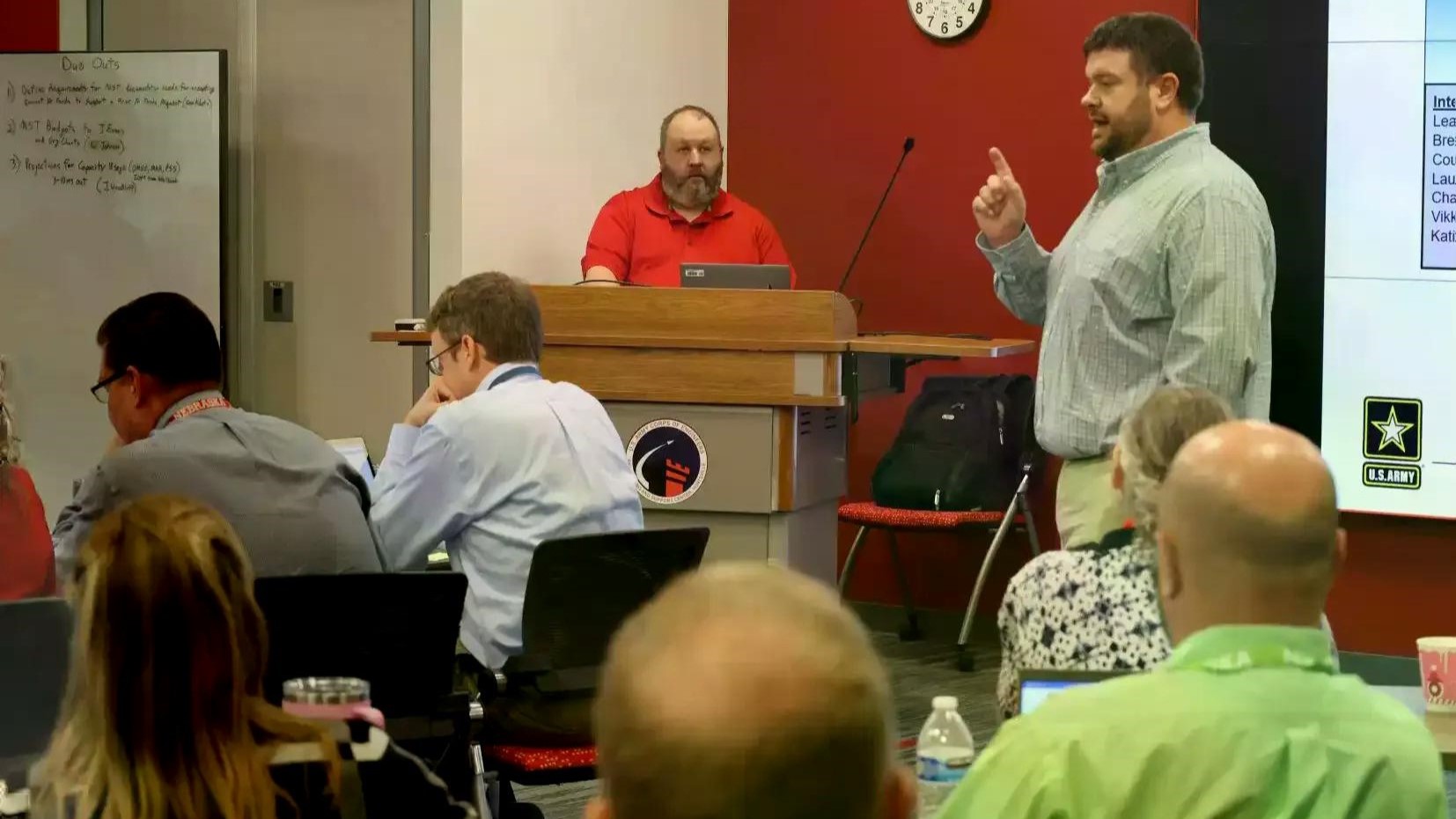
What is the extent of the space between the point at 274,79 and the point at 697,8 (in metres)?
1.73

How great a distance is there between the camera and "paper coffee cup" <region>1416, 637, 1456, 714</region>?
2.67 m

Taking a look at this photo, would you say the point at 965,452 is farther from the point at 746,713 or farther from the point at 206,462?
the point at 746,713

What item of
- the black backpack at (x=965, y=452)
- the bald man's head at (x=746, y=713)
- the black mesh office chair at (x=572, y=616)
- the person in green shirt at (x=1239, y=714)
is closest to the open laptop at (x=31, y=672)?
the black mesh office chair at (x=572, y=616)

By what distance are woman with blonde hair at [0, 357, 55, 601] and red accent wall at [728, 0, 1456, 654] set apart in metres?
4.05

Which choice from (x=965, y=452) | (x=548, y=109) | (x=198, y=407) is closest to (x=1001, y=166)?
(x=198, y=407)

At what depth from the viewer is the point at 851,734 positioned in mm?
878

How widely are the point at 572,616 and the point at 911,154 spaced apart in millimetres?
3981

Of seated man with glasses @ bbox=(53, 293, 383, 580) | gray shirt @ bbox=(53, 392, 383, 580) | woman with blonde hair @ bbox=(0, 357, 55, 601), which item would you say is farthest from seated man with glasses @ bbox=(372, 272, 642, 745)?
woman with blonde hair @ bbox=(0, 357, 55, 601)

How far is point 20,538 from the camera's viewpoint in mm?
3297

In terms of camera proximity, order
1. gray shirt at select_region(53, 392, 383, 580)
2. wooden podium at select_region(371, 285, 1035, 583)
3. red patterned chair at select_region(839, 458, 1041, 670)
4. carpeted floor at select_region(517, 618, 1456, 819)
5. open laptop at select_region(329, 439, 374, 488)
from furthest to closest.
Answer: red patterned chair at select_region(839, 458, 1041, 670) < wooden podium at select_region(371, 285, 1035, 583) < carpeted floor at select_region(517, 618, 1456, 819) < open laptop at select_region(329, 439, 374, 488) < gray shirt at select_region(53, 392, 383, 580)

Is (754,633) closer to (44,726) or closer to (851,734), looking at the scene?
(851,734)

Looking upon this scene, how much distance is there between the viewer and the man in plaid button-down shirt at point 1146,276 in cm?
366

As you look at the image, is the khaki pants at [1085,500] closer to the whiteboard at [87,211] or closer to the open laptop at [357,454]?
the open laptop at [357,454]

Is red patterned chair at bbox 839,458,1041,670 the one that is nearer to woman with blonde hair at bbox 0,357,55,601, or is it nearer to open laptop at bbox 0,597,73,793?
woman with blonde hair at bbox 0,357,55,601
